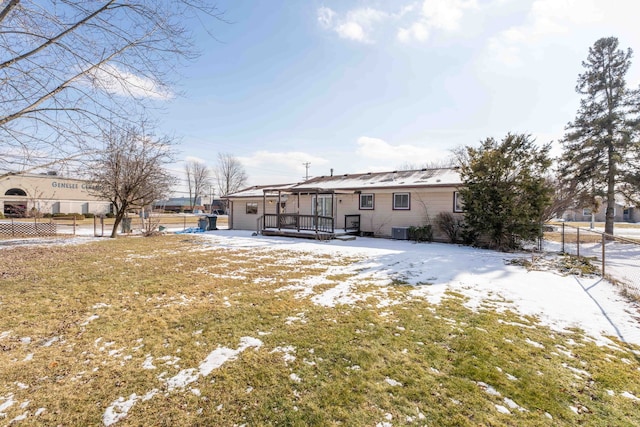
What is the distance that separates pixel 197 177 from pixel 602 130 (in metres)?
62.1

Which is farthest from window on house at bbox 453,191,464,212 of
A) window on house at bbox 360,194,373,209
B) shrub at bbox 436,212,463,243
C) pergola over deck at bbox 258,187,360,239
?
pergola over deck at bbox 258,187,360,239

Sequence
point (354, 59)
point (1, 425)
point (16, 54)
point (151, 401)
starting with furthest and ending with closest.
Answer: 1. point (354, 59)
2. point (16, 54)
3. point (151, 401)
4. point (1, 425)

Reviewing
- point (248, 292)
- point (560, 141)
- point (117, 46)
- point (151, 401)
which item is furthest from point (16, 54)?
point (560, 141)

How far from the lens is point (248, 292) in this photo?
18.1 feet

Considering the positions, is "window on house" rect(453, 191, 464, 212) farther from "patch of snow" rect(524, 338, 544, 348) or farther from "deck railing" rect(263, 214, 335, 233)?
"patch of snow" rect(524, 338, 544, 348)

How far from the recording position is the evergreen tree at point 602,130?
52.4 feet

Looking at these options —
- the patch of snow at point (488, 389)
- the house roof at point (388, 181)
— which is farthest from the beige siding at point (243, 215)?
the patch of snow at point (488, 389)

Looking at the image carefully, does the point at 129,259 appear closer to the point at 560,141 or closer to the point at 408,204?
the point at 408,204

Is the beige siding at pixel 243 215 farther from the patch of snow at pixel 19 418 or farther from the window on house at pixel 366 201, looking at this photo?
the patch of snow at pixel 19 418

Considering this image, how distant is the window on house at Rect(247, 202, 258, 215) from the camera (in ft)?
66.9

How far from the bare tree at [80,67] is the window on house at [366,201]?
1288 cm

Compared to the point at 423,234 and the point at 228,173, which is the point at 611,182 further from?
the point at 228,173

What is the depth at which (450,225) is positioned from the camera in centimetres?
1316

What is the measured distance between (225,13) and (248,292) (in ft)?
14.7
